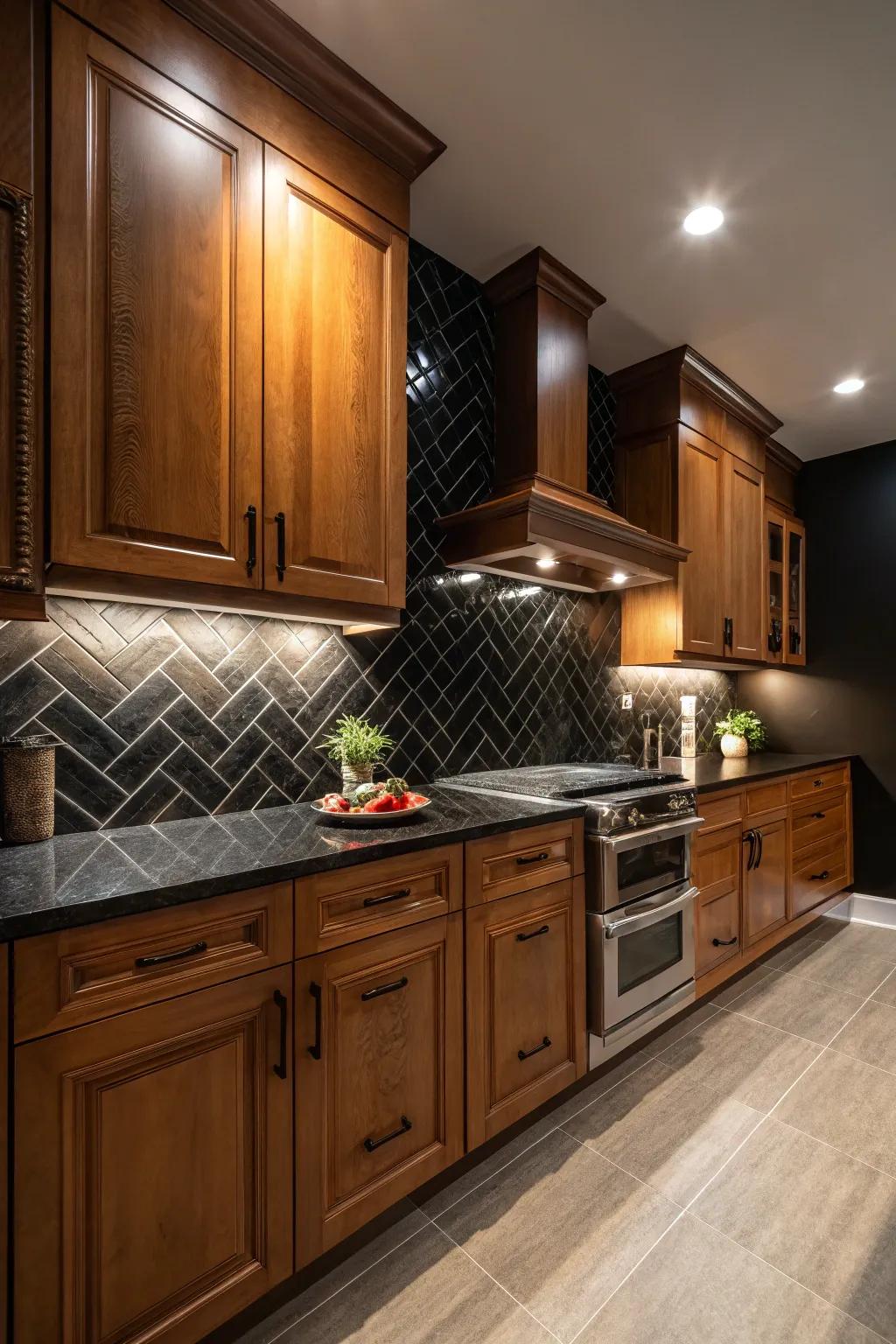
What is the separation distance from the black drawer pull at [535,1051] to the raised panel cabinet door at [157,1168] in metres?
0.73

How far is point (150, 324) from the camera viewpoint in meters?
1.41

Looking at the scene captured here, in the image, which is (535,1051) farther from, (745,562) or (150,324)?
(745,562)

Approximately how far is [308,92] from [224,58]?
0.22 m

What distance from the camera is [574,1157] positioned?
6.18 ft

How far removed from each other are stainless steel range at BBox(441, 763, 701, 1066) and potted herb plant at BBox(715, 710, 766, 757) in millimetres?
1526

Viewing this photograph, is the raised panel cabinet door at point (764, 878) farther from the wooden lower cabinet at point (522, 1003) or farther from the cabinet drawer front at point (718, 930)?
the wooden lower cabinet at point (522, 1003)

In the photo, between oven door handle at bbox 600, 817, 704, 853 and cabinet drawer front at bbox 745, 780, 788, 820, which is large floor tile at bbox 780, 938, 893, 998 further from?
oven door handle at bbox 600, 817, 704, 853

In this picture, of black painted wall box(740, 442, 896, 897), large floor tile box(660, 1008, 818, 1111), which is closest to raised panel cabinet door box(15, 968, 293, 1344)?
large floor tile box(660, 1008, 818, 1111)

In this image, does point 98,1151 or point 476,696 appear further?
point 476,696

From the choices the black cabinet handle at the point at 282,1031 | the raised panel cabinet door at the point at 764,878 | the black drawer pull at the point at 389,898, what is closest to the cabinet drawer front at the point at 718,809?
the raised panel cabinet door at the point at 764,878

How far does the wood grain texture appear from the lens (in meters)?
1.38

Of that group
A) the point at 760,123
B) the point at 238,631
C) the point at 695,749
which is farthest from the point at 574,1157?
the point at 760,123

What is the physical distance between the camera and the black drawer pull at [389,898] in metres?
1.49

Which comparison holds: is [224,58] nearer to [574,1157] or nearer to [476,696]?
[476,696]
